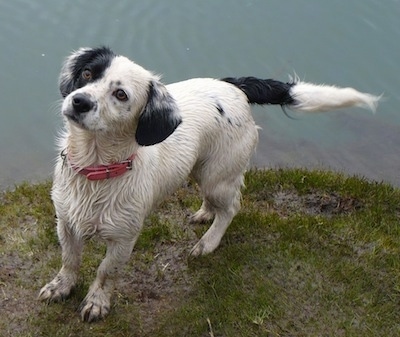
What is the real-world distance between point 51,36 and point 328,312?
15.5 feet

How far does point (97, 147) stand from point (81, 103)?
0.49 m

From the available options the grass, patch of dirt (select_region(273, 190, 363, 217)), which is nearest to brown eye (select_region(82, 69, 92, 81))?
the grass

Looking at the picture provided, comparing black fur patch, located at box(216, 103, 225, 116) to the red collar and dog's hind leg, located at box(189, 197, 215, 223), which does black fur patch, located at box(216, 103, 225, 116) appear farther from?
Result: dog's hind leg, located at box(189, 197, 215, 223)

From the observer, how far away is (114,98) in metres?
3.83

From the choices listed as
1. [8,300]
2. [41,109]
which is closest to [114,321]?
[8,300]

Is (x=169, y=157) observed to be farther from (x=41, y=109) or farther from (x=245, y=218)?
(x=41, y=109)

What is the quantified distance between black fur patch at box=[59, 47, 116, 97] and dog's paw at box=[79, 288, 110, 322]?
1.42 meters

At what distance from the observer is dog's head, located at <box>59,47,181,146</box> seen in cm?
374

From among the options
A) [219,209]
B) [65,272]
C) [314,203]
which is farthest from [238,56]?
[65,272]

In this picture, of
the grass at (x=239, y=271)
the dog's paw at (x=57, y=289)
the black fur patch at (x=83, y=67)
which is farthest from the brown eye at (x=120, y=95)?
the grass at (x=239, y=271)

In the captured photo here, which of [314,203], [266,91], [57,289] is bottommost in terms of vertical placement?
[57,289]

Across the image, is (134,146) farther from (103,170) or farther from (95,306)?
(95,306)

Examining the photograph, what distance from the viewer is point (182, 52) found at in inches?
316

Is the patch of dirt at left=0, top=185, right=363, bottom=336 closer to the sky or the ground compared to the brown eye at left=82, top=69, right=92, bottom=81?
closer to the ground
